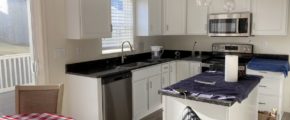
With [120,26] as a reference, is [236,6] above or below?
above

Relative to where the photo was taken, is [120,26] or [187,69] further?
[187,69]

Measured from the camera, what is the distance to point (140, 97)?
3.88 meters

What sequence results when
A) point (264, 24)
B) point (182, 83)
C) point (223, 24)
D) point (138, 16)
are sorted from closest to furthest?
point (182, 83) → point (264, 24) → point (223, 24) → point (138, 16)

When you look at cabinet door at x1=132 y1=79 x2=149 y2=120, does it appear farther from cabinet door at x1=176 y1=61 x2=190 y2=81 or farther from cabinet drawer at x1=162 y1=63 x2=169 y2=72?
cabinet door at x1=176 y1=61 x2=190 y2=81

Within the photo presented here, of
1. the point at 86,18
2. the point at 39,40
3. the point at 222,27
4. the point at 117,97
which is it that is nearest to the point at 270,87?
the point at 222,27

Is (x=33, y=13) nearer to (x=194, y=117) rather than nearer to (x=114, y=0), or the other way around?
Answer: (x=114, y=0)

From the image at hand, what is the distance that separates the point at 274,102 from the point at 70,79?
2.92m

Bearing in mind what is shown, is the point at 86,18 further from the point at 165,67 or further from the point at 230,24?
the point at 230,24

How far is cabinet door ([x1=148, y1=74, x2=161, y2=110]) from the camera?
4.13m

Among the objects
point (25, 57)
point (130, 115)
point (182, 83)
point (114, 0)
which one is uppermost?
point (114, 0)

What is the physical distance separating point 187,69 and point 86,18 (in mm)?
2160

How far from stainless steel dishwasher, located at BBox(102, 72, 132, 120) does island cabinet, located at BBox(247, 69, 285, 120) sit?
1931mm

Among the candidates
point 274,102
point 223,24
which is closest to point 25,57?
point 223,24

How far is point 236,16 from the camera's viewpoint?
406cm
